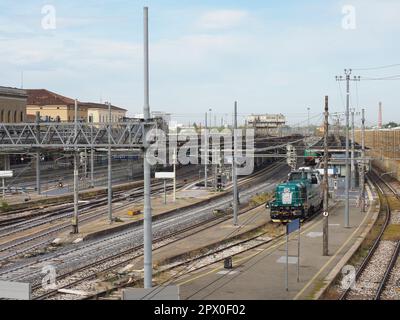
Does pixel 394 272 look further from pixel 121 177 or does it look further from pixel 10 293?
pixel 121 177

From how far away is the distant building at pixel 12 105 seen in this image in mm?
65500

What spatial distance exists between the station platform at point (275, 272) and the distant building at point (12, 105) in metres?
47.8

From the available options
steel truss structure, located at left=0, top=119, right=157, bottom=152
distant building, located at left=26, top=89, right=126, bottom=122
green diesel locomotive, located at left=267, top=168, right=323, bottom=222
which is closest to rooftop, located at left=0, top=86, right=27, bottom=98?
distant building, located at left=26, top=89, right=126, bottom=122

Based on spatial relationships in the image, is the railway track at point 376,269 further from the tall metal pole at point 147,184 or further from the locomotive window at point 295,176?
the tall metal pole at point 147,184

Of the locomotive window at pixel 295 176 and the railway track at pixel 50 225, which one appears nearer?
the railway track at pixel 50 225

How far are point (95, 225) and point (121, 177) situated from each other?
37202mm

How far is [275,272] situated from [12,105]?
55.9m

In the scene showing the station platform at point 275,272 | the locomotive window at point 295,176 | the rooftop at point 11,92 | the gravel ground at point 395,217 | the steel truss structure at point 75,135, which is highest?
the rooftop at point 11,92

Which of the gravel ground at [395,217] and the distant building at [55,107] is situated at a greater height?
the distant building at [55,107]

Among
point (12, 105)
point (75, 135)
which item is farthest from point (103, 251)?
point (12, 105)

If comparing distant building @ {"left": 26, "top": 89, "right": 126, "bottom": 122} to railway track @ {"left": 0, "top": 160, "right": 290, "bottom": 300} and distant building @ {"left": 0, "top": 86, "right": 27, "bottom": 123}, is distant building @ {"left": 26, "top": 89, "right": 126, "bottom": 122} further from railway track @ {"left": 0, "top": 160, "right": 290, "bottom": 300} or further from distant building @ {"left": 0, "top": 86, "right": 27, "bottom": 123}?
railway track @ {"left": 0, "top": 160, "right": 290, "bottom": 300}

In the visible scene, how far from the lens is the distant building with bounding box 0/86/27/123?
6550cm

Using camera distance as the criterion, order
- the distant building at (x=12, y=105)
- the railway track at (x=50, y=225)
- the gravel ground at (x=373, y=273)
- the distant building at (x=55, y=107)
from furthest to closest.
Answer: the distant building at (x=55, y=107)
the distant building at (x=12, y=105)
the railway track at (x=50, y=225)
the gravel ground at (x=373, y=273)

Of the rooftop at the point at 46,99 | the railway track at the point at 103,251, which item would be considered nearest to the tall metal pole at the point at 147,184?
the railway track at the point at 103,251
